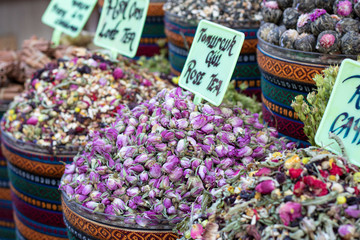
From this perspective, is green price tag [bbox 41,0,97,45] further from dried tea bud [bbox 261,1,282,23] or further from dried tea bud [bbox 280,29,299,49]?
dried tea bud [bbox 280,29,299,49]

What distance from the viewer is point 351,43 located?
52.5 inches

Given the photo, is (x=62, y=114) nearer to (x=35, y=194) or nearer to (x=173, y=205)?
(x=35, y=194)

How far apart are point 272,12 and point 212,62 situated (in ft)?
0.99

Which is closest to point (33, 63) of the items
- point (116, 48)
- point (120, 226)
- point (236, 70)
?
point (116, 48)

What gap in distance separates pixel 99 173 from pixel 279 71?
0.64 m

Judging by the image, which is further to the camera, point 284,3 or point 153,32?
point 153,32

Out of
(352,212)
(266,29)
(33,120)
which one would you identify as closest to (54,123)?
(33,120)

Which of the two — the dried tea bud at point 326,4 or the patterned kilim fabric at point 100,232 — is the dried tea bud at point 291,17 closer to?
the dried tea bud at point 326,4

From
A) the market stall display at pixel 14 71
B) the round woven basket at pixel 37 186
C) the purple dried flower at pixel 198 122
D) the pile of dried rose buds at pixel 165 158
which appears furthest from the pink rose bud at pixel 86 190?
the market stall display at pixel 14 71

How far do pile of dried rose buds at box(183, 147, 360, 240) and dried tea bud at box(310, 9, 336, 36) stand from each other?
0.47 m

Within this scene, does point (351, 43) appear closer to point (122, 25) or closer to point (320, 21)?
point (320, 21)

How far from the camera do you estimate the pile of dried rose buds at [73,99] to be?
1.74 meters

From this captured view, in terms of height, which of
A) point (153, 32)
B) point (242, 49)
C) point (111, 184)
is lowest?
point (111, 184)

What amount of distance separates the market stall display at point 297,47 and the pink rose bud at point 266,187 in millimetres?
476
